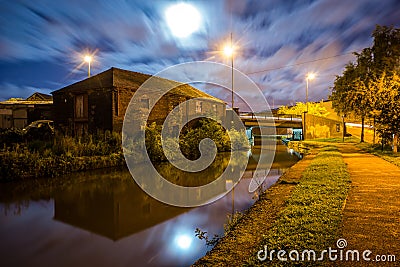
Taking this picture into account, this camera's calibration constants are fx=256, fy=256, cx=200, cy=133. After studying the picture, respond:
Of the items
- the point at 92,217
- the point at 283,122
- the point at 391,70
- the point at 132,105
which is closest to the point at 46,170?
the point at 92,217

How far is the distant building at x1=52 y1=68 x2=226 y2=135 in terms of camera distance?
68.9 feet

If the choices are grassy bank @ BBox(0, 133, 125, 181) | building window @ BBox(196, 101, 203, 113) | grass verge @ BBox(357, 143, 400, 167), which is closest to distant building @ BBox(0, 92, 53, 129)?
grassy bank @ BBox(0, 133, 125, 181)

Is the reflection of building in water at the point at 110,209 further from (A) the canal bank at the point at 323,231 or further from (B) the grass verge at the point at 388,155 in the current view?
(B) the grass verge at the point at 388,155

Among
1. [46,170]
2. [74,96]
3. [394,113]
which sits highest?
[74,96]

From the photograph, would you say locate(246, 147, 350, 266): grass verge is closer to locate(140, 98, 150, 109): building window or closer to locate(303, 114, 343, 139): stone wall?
locate(140, 98, 150, 109): building window

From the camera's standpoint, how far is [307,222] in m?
4.64

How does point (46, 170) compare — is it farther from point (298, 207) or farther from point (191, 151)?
point (298, 207)

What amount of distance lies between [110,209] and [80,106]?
17.5 m

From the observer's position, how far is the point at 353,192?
6.60 m

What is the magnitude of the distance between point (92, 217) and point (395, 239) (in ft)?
24.6

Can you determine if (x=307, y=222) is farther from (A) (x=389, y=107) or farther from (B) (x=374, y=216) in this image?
(A) (x=389, y=107)

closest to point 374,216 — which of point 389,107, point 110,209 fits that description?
point 110,209

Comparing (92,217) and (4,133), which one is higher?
(4,133)

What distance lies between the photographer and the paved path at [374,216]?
370 centimetres
